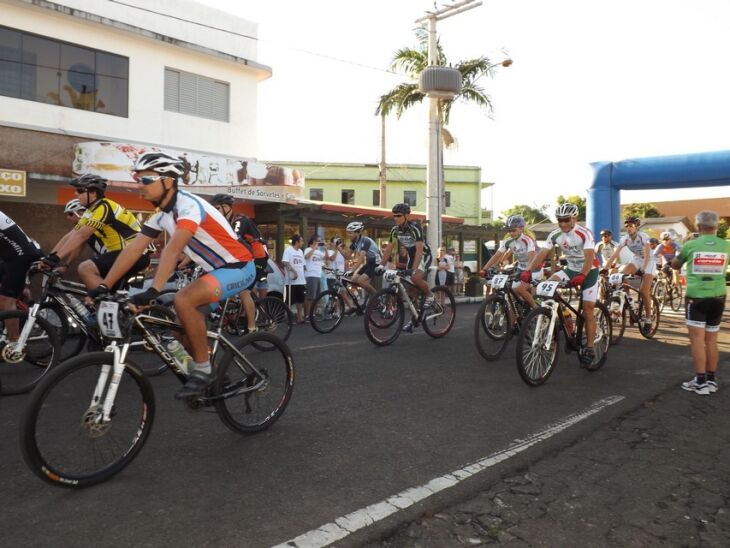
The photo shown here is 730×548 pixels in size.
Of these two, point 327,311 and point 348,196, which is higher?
point 348,196

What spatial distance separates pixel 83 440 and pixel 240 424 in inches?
46.6

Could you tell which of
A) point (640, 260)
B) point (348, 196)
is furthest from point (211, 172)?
point (348, 196)

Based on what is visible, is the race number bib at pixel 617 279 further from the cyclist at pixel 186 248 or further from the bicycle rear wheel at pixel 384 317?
the cyclist at pixel 186 248

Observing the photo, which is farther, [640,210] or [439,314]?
[640,210]

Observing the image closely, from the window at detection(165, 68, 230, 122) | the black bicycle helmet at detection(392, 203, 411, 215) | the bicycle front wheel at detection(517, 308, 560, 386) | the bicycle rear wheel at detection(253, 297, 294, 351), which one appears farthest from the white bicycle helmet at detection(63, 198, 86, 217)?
the window at detection(165, 68, 230, 122)

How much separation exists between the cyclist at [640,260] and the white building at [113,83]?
12.9 meters

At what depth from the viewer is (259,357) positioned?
441 centimetres

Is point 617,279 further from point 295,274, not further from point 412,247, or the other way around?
point 295,274

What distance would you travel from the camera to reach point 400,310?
356 inches

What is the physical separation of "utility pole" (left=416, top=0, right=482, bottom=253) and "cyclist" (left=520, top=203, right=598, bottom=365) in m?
9.76

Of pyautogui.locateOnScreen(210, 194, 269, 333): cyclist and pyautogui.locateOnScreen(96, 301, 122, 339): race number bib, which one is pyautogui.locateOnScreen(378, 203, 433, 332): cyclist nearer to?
pyautogui.locateOnScreen(210, 194, 269, 333): cyclist

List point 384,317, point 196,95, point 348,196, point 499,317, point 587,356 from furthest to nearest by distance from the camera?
point 348,196
point 196,95
point 384,317
point 499,317
point 587,356

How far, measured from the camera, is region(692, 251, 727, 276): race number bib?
19.9 ft

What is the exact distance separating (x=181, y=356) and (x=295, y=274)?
26.9 ft
